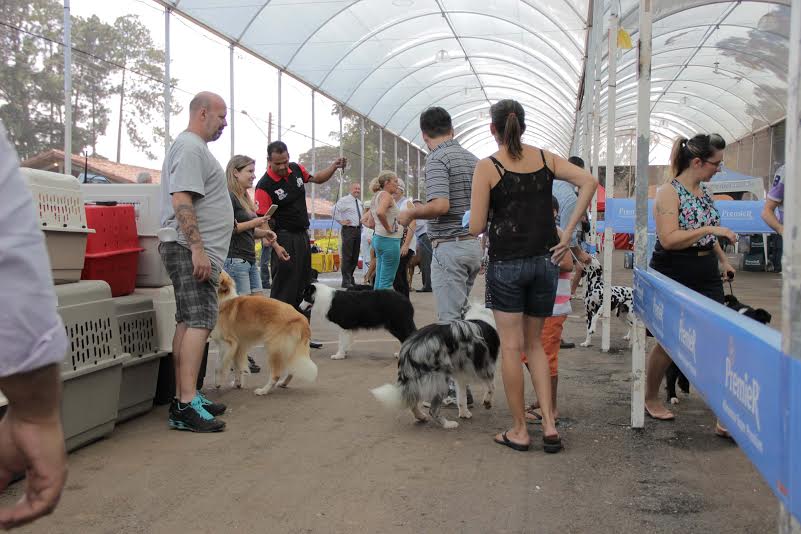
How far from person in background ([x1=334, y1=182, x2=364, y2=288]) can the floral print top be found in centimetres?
819

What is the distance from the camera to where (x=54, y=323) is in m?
1.46

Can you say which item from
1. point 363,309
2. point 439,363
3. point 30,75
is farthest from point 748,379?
point 30,75

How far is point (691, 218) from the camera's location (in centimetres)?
457

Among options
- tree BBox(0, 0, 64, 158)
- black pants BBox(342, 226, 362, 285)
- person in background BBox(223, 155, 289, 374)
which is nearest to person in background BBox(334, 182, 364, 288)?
black pants BBox(342, 226, 362, 285)

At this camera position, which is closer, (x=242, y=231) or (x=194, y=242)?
(x=194, y=242)

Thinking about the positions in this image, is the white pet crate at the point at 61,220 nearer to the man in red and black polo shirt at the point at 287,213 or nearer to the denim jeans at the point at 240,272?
the denim jeans at the point at 240,272

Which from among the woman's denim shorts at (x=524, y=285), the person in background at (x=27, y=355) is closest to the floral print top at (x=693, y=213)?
the woman's denim shorts at (x=524, y=285)

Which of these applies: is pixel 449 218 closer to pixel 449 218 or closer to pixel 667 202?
pixel 449 218

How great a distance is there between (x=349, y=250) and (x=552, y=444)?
846 cm

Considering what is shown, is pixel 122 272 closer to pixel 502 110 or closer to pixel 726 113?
pixel 502 110

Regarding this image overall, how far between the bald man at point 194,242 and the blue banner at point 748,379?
9.20 ft

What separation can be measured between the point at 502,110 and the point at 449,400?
2280 millimetres

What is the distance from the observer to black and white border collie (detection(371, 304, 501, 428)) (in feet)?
15.5

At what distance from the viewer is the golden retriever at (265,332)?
5.70 m
